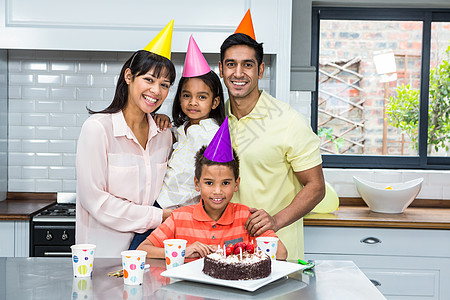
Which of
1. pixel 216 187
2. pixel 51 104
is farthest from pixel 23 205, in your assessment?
pixel 216 187

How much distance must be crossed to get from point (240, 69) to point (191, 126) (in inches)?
12.7

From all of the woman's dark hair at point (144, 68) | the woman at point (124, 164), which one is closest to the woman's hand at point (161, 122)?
the woman at point (124, 164)

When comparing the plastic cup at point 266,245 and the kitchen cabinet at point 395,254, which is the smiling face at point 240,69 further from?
the kitchen cabinet at point 395,254

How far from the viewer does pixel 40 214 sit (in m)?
2.92

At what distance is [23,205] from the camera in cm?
314

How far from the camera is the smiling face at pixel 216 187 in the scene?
199cm

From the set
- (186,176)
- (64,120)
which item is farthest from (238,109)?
(64,120)

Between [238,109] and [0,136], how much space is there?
1.80 m

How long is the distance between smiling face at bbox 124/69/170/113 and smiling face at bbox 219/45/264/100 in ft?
0.90

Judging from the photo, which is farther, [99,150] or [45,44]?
[45,44]

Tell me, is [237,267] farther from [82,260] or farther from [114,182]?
[114,182]

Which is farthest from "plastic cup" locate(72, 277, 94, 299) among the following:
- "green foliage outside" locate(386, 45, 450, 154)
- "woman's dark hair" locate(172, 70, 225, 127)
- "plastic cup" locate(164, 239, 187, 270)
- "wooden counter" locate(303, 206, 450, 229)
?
"green foliage outside" locate(386, 45, 450, 154)

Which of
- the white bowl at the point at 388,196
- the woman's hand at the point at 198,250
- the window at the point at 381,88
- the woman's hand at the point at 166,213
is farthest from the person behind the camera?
the window at the point at 381,88

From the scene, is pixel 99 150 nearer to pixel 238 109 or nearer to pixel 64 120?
pixel 238 109
